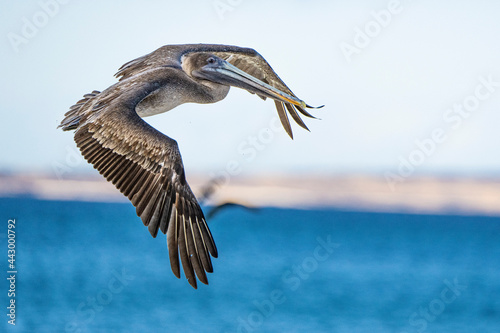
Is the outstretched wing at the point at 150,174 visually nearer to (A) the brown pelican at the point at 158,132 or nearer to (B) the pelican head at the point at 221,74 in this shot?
(A) the brown pelican at the point at 158,132

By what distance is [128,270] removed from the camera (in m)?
48.4

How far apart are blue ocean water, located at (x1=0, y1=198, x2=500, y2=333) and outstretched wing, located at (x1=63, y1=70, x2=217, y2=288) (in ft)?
34.1

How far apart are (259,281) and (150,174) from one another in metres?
38.7

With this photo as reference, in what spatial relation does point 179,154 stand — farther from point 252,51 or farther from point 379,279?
point 379,279

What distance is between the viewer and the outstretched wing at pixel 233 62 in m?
9.90

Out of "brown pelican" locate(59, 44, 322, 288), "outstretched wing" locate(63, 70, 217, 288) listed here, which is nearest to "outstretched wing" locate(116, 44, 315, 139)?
"brown pelican" locate(59, 44, 322, 288)

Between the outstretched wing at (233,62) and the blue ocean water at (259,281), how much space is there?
29.4 ft

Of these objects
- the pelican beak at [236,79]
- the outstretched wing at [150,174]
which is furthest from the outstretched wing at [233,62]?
the outstretched wing at [150,174]

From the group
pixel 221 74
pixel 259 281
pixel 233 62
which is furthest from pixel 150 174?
pixel 259 281

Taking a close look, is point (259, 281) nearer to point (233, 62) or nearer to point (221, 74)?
point (233, 62)

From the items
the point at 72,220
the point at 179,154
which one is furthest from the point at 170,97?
the point at 72,220

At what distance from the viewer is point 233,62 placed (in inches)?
417

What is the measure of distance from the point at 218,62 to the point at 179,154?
1.83m

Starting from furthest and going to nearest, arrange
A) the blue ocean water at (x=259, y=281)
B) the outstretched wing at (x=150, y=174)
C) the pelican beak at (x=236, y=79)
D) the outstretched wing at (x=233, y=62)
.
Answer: the blue ocean water at (x=259, y=281), the outstretched wing at (x=233, y=62), the pelican beak at (x=236, y=79), the outstretched wing at (x=150, y=174)
